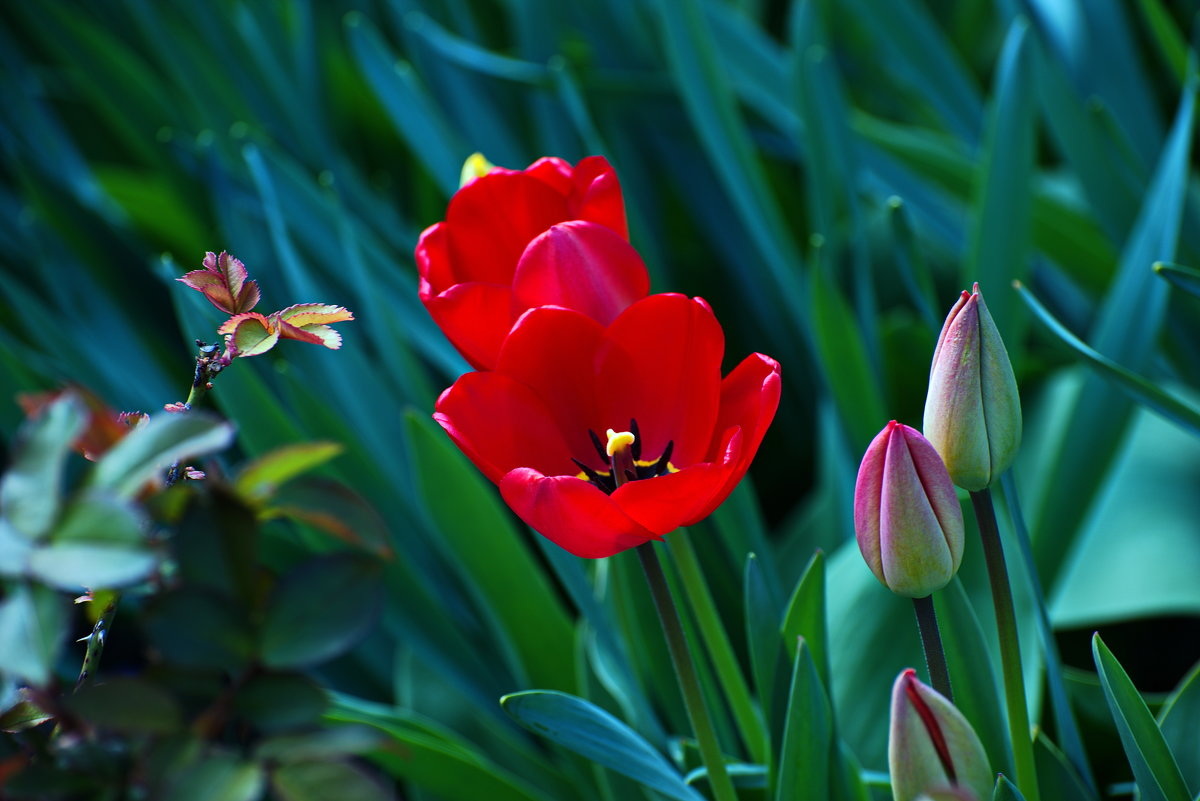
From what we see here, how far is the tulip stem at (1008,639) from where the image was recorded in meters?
0.34

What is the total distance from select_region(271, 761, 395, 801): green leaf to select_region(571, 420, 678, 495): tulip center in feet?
0.59

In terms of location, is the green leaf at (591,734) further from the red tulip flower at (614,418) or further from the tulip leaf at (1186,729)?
the tulip leaf at (1186,729)

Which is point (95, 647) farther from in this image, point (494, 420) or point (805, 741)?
point (805, 741)

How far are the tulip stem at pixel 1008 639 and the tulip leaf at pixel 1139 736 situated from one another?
1.3 inches

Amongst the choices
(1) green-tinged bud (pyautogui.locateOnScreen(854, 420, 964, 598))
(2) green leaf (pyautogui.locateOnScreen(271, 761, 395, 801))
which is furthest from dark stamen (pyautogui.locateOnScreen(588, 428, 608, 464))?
(2) green leaf (pyautogui.locateOnScreen(271, 761, 395, 801))

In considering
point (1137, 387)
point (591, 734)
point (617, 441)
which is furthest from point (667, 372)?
point (1137, 387)

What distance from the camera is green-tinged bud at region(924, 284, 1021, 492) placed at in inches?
12.5

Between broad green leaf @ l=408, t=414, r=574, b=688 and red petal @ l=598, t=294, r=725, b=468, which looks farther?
broad green leaf @ l=408, t=414, r=574, b=688

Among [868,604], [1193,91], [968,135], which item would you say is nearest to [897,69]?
[968,135]

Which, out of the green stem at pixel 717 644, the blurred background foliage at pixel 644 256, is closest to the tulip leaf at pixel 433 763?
the blurred background foliage at pixel 644 256

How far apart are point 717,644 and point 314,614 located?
245 mm

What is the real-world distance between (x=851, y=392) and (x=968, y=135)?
1.30 feet

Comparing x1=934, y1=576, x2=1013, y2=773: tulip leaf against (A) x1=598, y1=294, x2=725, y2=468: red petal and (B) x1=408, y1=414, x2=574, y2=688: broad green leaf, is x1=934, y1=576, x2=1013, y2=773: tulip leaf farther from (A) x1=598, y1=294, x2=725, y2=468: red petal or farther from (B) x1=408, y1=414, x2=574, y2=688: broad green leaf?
(B) x1=408, y1=414, x2=574, y2=688: broad green leaf

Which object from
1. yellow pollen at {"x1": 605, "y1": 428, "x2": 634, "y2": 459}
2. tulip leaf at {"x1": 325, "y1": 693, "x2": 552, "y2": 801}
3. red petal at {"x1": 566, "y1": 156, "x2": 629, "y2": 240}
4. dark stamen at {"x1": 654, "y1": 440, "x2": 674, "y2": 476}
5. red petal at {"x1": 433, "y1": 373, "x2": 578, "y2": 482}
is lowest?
tulip leaf at {"x1": 325, "y1": 693, "x2": 552, "y2": 801}
